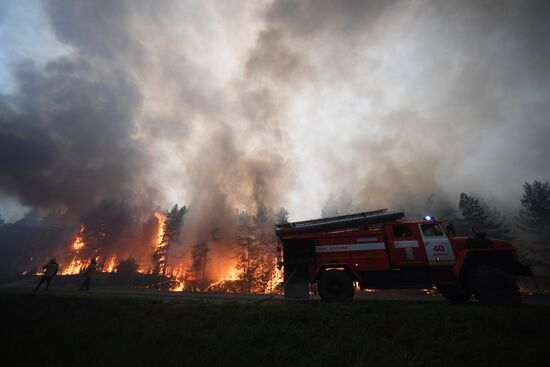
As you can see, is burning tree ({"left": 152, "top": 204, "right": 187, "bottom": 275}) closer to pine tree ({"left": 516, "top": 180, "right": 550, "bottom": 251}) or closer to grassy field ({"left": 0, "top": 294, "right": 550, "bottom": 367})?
grassy field ({"left": 0, "top": 294, "right": 550, "bottom": 367})

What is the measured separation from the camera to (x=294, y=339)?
518cm

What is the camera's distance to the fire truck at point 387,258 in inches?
393

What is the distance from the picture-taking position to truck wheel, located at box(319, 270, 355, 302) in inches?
407

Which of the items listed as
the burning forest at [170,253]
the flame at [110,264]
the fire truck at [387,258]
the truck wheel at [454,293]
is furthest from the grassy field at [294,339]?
the flame at [110,264]

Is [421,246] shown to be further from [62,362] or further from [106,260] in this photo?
[106,260]

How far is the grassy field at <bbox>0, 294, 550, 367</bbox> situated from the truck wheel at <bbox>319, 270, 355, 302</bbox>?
225 cm

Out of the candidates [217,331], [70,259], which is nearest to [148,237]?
[70,259]

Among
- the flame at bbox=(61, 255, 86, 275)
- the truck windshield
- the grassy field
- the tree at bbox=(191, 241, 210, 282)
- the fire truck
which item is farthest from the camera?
the flame at bbox=(61, 255, 86, 275)

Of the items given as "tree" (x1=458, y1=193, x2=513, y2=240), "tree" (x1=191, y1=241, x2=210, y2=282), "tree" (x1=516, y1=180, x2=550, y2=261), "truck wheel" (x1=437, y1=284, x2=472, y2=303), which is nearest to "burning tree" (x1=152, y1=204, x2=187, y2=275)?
"tree" (x1=191, y1=241, x2=210, y2=282)

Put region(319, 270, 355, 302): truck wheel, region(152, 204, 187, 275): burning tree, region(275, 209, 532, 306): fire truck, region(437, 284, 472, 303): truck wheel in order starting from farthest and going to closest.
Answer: region(152, 204, 187, 275): burning tree < region(437, 284, 472, 303): truck wheel < region(319, 270, 355, 302): truck wheel < region(275, 209, 532, 306): fire truck

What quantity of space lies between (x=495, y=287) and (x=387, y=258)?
12.5ft

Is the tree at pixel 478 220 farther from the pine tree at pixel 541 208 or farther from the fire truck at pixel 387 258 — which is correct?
the fire truck at pixel 387 258

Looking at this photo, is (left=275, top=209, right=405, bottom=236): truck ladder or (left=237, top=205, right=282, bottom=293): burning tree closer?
(left=275, top=209, right=405, bottom=236): truck ladder

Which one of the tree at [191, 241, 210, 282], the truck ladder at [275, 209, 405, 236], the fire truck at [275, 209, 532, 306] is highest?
the tree at [191, 241, 210, 282]
